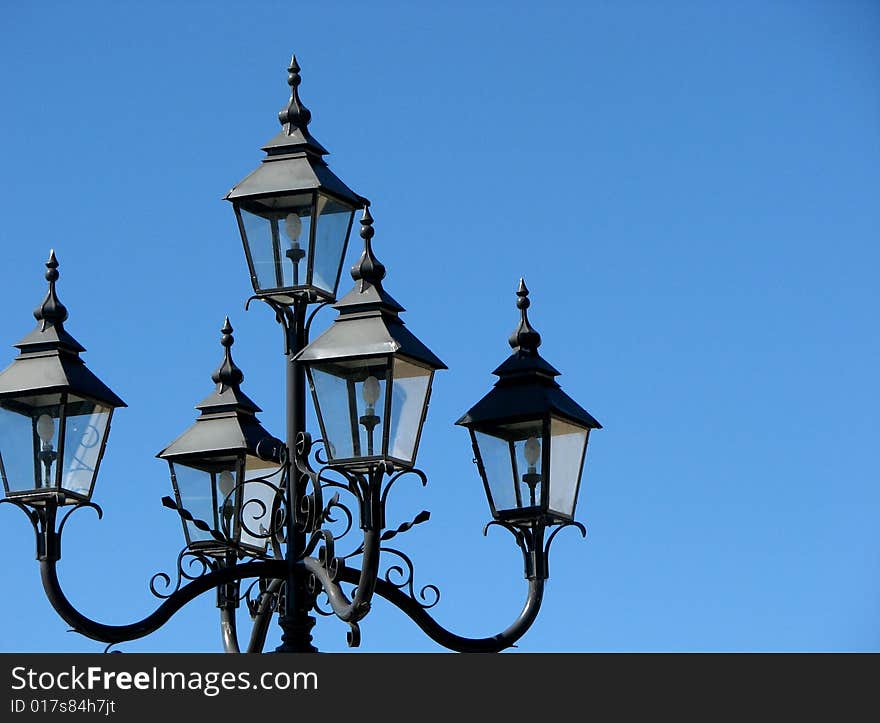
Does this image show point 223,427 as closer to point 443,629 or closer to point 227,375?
point 227,375

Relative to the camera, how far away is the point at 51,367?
38.1 feet

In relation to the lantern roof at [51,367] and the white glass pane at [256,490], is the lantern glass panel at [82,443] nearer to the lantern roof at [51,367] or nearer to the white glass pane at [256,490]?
the lantern roof at [51,367]

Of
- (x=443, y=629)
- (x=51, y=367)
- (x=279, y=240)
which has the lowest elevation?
(x=443, y=629)

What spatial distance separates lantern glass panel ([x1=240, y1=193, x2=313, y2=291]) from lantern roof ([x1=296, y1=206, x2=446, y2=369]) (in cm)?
59

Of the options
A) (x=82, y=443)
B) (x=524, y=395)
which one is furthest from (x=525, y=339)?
(x=82, y=443)

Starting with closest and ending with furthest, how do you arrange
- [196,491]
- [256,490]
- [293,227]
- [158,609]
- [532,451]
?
[158,609] → [532,451] → [293,227] → [196,491] → [256,490]

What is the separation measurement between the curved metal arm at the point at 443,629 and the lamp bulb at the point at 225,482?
1976 millimetres

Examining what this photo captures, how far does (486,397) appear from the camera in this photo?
1216cm

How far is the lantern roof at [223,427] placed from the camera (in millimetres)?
13109

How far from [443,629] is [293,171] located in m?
2.46

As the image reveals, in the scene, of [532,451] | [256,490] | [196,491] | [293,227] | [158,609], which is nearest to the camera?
[158,609]
